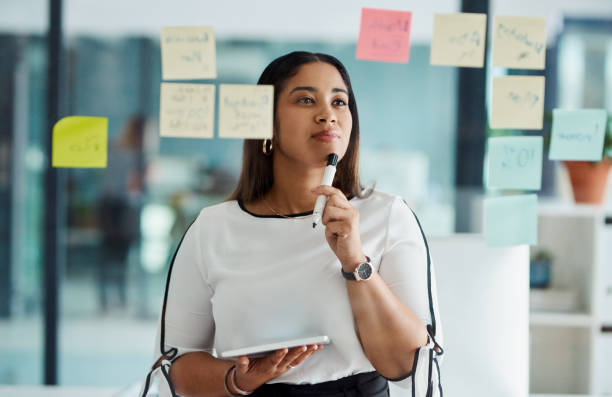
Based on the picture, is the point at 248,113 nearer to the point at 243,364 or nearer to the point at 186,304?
the point at 186,304

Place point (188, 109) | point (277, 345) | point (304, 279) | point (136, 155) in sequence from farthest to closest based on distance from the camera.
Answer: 1. point (136, 155)
2. point (188, 109)
3. point (304, 279)
4. point (277, 345)

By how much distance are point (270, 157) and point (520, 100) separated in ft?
2.11

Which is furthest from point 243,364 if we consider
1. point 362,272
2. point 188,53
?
point 188,53

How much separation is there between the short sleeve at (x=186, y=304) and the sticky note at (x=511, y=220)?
679mm

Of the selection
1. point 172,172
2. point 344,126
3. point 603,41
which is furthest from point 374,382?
point 603,41

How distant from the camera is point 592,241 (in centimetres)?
216

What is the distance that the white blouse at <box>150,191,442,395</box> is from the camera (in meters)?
1.17

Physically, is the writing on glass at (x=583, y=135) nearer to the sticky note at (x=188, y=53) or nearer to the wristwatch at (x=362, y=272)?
the wristwatch at (x=362, y=272)

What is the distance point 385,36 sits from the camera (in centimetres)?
150

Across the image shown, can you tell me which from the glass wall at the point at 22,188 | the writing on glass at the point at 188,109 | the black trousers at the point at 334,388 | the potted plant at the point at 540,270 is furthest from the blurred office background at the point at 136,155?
the black trousers at the point at 334,388

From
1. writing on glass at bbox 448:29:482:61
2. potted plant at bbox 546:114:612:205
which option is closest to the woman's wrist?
writing on glass at bbox 448:29:482:61

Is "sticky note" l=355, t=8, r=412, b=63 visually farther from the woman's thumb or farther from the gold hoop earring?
the woman's thumb

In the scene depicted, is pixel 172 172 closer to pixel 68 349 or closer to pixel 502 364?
A: pixel 68 349

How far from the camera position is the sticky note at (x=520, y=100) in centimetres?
151
